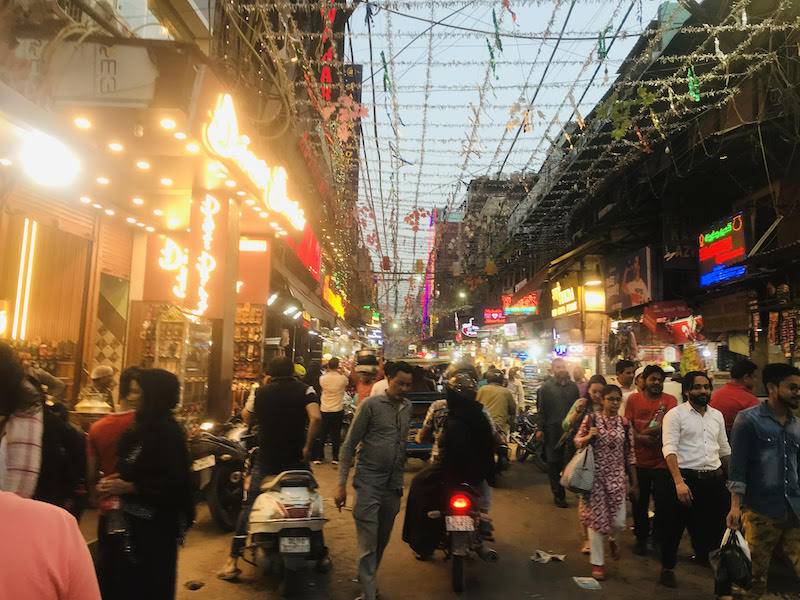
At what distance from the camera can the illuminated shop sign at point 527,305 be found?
20688 millimetres

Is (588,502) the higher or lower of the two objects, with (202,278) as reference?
lower

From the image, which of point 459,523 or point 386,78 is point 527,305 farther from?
point 459,523

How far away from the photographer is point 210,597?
4.84 m

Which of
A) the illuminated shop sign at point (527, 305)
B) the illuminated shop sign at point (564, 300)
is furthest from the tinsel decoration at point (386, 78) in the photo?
the illuminated shop sign at point (527, 305)

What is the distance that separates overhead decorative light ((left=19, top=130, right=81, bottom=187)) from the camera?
16.9 feet

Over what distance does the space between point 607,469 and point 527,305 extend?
15499 mm

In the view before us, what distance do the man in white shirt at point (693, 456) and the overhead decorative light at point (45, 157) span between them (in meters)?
6.19

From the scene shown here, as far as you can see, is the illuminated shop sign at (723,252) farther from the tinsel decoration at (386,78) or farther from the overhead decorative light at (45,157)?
the overhead decorative light at (45,157)

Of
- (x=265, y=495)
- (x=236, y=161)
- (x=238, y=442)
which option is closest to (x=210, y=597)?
(x=265, y=495)

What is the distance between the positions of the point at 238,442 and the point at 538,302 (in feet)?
51.4

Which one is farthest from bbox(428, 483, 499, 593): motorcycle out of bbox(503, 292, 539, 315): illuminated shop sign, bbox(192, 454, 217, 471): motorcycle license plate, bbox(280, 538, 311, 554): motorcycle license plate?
bbox(503, 292, 539, 315): illuminated shop sign

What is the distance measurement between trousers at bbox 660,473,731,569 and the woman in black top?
4.48 metres

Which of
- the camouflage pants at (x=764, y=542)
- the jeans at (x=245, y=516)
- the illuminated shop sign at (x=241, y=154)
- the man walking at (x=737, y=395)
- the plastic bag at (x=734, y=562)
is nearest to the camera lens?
the plastic bag at (x=734, y=562)

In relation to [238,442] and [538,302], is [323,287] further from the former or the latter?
[238,442]
